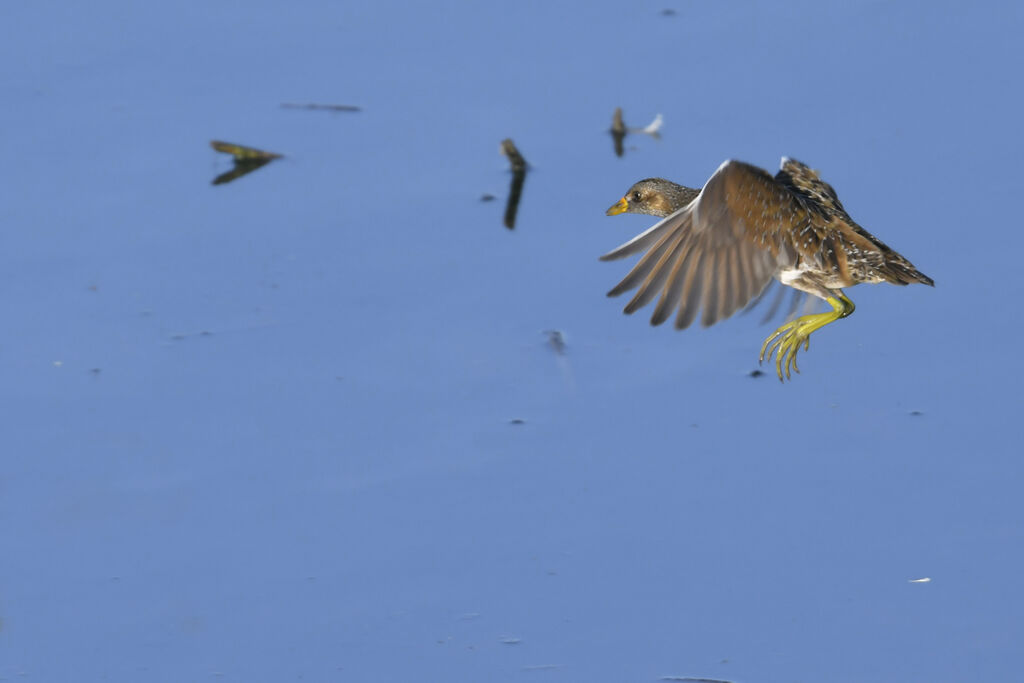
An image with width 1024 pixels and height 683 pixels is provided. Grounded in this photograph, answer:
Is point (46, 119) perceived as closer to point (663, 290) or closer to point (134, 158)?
point (134, 158)

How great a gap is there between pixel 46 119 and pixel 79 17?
0.97 meters

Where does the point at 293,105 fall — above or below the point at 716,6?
below

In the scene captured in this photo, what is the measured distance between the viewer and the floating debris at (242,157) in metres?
9.34

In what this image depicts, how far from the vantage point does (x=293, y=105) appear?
32.1ft

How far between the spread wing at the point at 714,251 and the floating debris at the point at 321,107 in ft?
11.2

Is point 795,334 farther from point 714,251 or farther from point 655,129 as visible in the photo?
point 655,129

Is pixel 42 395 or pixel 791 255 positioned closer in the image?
pixel 791 255

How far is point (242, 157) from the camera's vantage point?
9398 millimetres

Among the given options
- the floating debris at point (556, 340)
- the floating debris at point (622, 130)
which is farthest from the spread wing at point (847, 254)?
the floating debris at point (622, 130)

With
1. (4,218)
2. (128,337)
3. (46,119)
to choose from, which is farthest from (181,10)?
(128,337)

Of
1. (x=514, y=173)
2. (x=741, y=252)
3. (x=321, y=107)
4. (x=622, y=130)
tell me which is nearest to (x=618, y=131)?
(x=622, y=130)

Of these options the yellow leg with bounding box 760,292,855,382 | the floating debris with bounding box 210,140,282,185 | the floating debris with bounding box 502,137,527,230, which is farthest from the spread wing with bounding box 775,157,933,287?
the floating debris with bounding box 210,140,282,185

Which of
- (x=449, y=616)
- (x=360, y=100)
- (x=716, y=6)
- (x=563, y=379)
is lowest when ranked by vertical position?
(x=449, y=616)

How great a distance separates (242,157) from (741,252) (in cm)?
348
